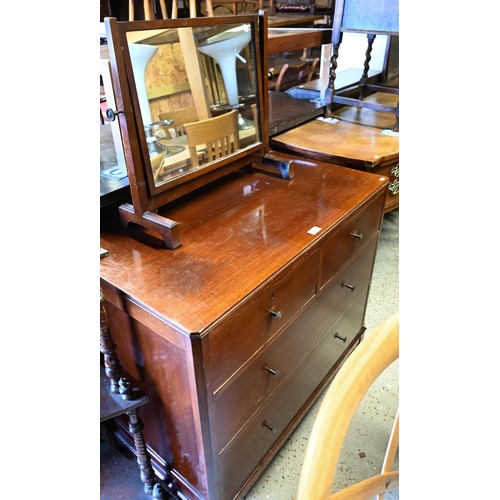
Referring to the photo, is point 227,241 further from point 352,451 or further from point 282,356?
point 352,451

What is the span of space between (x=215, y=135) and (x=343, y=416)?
0.81 m

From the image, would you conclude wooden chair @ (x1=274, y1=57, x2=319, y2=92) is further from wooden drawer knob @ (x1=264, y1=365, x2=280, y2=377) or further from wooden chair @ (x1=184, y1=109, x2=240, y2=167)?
wooden drawer knob @ (x1=264, y1=365, x2=280, y2=377)

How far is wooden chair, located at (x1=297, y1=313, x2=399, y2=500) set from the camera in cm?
39

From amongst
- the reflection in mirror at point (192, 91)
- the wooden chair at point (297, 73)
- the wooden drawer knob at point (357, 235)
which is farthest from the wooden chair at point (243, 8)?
the wooden drawer knob at point (357, 235)

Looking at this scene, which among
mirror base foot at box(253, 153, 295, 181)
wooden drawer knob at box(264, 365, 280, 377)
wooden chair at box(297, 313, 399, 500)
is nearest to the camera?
wooden chair at box(297, 313, 399, 500)

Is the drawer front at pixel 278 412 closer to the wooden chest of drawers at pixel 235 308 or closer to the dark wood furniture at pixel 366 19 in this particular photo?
the wooden chest of drawers at pixel 235 308

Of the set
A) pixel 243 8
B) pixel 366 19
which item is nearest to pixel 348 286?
pixel 366 19

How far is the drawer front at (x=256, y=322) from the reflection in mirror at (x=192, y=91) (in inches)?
14.2

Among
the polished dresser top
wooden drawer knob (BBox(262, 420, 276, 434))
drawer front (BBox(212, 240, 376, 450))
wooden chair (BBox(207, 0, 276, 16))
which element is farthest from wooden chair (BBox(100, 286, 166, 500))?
wooden chair (BBox(207, 0, 276, 16))

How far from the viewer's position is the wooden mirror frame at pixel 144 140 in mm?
752

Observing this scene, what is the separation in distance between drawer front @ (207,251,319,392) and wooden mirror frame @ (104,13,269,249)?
0.24 metres

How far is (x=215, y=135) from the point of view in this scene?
104cm

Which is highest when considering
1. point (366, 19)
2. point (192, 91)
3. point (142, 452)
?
point (366, 19)
